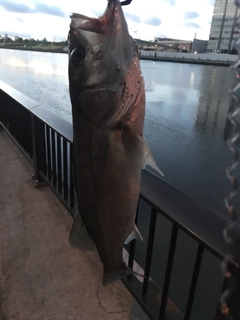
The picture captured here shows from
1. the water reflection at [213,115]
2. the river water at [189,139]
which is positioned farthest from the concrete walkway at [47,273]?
the water reflection at [213,115]

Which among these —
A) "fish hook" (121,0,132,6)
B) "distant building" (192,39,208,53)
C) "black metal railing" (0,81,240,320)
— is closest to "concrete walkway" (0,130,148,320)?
"black metal railing" (0,81,240,320)

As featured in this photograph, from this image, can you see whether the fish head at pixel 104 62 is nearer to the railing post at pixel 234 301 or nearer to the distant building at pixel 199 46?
the railing post at pixel 234 301

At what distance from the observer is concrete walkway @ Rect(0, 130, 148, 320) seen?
2.37m

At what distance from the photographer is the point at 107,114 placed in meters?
1.02

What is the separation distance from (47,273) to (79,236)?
1.68 m

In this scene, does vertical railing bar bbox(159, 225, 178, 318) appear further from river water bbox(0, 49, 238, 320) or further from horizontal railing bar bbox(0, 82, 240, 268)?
river water bbox(0, 49, 238, 320)

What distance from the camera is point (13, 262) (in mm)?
2830

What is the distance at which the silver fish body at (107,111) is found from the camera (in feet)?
3.17

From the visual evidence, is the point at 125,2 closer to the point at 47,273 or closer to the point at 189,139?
the point at 47,273

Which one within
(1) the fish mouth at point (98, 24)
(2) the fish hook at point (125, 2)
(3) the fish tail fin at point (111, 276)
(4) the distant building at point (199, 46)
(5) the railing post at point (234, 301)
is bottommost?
(3) the fish tail fin at point (111, 276)

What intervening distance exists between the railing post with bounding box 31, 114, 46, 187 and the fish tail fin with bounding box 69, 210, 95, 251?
9.80ft

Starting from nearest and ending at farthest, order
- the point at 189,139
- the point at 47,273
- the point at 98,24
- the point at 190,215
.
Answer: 1. the point at 98,24
2. the point at 190,215
3. the point at 47,273
4. the point at 189,139

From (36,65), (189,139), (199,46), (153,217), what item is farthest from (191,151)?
(199,46)

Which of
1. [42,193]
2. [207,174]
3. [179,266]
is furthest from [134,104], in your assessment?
[207,174]
